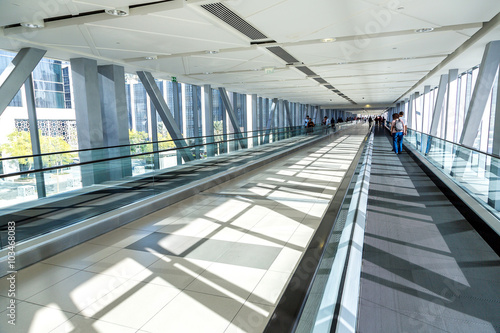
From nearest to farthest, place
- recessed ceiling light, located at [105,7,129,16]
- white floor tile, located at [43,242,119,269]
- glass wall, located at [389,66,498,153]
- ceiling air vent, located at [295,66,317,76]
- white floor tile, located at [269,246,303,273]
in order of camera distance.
Result: 1. white floor tile, located at [269,246,303,273]
2. white floor tile, located at [43,242,119,269]
3. recessed ceiling light, located at [105,7,129,16]
4. glass wall, located at [389,66,498,153]
5. ceiling air vent, located at [295,66,317,76]

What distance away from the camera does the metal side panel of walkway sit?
2953 millimetres

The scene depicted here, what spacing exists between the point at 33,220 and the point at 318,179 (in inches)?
285

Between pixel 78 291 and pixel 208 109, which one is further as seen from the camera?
pixel 208 109

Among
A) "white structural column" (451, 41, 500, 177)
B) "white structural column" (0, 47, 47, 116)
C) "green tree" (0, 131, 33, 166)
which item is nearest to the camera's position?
"white structural column" (0, 47, 47, 116)

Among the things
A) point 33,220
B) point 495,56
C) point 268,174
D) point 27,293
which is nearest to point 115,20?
point 33,220

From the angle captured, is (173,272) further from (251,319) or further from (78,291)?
(251,319)

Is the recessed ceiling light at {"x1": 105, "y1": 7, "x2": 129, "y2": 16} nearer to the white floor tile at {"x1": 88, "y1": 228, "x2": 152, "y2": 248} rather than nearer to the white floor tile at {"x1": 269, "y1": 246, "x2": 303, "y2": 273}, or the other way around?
the white floor tile at {"x1": 88, "y1": 228, "x2": 152, "y2": 248}

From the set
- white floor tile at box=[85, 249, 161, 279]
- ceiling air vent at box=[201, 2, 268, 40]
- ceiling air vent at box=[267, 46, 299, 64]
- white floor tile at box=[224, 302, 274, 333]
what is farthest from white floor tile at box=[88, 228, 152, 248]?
ceiling air vent at box=[267, 46, 299, 64]

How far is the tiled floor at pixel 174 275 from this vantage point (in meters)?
2.94

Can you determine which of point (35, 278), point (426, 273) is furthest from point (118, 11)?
point (426, 273)

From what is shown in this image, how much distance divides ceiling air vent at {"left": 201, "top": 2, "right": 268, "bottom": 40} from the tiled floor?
3.82m

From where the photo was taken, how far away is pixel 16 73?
8125 millimetres

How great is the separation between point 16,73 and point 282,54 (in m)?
7.44

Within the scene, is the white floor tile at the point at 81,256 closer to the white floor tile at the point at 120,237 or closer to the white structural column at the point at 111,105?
the white floor tile at the point at 120,237
